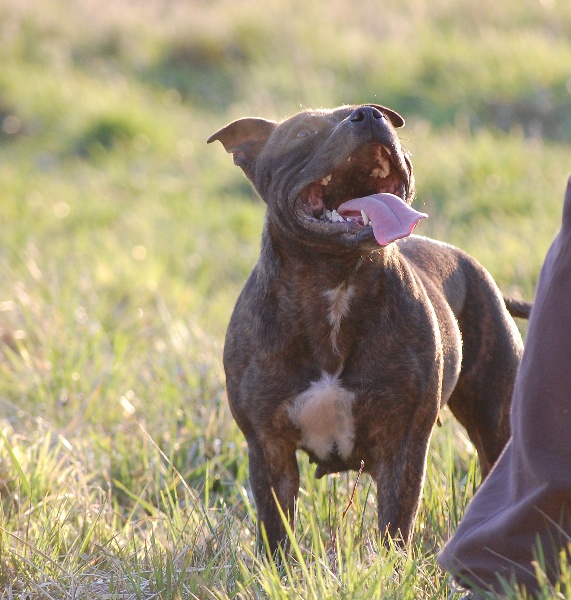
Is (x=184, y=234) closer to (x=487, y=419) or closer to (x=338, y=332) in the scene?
(x=487, y=419)

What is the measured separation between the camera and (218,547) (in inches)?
125

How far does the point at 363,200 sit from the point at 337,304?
0.36m

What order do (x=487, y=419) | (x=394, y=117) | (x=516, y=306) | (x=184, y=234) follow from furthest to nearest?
(x=184, y=234)
(x=516, y=306)
(x=487, y=419)
(x=394, y=117)

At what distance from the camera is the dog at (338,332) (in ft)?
11.0

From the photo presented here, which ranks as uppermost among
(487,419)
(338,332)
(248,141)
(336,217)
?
(248,141)

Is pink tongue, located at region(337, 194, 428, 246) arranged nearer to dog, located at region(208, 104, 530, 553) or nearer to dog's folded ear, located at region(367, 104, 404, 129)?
dog, located at region(208, 104, 530, 553)

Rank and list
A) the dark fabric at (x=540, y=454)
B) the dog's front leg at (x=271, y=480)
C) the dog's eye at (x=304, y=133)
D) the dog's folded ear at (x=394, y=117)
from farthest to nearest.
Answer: the dog's folded ear at (x=394, y=117), the dog's eye at (x=304, y=133), the dog's front leg at (x=271, y=480), the dark fabric at (x=540, y=454)

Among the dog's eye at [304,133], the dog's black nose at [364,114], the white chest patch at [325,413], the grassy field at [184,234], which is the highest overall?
the dog's black nose at [364,114]

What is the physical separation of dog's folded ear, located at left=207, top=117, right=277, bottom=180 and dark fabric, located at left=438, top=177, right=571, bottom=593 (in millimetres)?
1749

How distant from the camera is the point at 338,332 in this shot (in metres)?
3.46

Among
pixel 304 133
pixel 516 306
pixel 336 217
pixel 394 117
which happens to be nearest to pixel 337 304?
pixel 336 217

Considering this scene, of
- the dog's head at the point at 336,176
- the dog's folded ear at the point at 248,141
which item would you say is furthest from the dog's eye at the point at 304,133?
the dog's folded ear at the point at 248,141

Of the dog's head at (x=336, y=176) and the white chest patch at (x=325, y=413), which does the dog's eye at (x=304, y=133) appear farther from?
the white chest patch at (x=325, y=413)

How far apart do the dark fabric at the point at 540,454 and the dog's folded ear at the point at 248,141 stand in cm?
175
